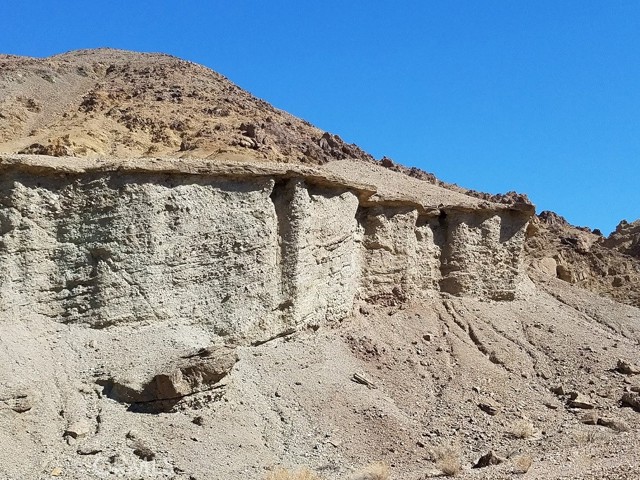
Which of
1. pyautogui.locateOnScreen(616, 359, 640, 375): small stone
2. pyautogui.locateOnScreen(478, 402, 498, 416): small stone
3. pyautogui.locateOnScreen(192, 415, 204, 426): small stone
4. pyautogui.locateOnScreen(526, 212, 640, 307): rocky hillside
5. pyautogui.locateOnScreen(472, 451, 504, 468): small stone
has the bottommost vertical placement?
pyautogui.locateOnScreen(472, 451, 504, 468): small stone

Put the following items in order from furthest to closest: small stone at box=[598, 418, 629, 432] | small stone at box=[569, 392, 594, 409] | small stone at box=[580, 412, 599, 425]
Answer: small stone at box=[569, 392, 594, 409] < small stone at box=[580, 412, 599, 425] < small stone at box=[598, 418, 629, 432]

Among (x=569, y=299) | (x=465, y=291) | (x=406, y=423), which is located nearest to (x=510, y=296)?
(x=465, y=291)

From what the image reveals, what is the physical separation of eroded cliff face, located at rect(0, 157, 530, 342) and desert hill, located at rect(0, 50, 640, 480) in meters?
0.05

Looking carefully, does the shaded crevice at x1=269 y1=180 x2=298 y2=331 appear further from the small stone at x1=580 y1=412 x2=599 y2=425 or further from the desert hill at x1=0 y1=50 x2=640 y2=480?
the small stone at x1=580 y1=412 x2=599 y2=425

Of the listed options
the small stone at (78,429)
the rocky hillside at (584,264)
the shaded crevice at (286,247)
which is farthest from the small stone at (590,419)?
the small stone at (78,429)

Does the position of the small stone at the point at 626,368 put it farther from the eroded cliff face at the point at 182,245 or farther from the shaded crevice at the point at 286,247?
the shaded crevice at the point at 286,247

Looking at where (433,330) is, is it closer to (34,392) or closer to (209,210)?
(209,210)

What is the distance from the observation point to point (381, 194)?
22375mm

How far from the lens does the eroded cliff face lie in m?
15.9

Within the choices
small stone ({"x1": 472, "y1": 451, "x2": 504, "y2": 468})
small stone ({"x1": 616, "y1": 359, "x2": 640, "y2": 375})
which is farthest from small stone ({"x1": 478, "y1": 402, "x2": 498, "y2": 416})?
small stone ({"x1": 616, "y1": 359, "x2": 640, "y2": 375})

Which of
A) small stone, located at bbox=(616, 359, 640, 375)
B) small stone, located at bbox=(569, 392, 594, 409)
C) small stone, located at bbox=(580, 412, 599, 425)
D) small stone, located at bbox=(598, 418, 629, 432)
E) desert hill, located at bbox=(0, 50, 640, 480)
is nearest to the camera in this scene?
desert hill, located at bbox=(0, 50, 640, 480)

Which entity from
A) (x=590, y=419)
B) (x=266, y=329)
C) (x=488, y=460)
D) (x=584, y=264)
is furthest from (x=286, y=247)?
(x=584, y=264)

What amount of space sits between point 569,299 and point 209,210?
16034mm

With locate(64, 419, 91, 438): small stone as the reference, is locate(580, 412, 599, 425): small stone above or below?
above
